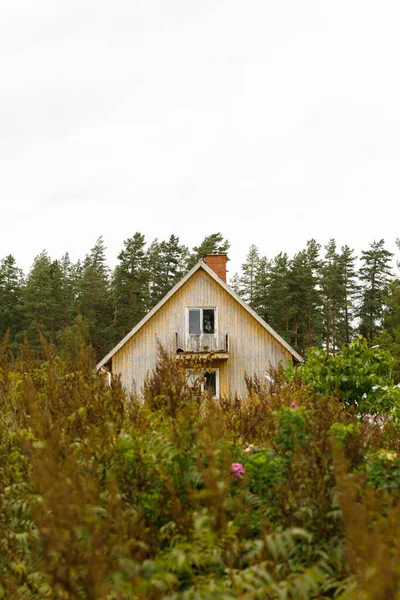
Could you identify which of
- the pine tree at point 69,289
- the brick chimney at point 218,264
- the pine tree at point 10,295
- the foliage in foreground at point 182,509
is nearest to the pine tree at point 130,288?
the pine tree at point 69,289

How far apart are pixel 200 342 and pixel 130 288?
28766 millimetres

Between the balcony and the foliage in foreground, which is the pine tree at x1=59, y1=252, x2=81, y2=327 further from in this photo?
the foliage in foreground

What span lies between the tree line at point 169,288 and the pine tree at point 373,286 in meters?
0.10

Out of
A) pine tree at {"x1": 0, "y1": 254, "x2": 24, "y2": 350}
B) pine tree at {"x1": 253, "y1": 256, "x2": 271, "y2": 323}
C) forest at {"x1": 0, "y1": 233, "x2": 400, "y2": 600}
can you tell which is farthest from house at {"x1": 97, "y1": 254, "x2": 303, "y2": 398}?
pine tree at {"x1": 0, "y1": 254, "x2": 24, "y2": 350}

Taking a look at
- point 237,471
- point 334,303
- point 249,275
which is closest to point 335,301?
point 334,303

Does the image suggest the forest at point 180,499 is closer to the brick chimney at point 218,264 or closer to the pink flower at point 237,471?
the pink flower at point 237,471

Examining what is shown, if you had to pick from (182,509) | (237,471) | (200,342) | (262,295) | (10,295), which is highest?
(262,295)

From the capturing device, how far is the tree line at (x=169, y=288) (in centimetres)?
5428

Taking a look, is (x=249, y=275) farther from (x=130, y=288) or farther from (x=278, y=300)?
(x=130, y=288)

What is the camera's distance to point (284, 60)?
1148 centimetres

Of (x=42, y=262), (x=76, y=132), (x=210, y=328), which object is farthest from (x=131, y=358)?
(x=42, y=262)

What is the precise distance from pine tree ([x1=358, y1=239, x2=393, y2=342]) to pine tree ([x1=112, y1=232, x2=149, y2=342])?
72.0ft

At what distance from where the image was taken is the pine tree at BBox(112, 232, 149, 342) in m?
52.7

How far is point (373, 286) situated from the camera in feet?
202
